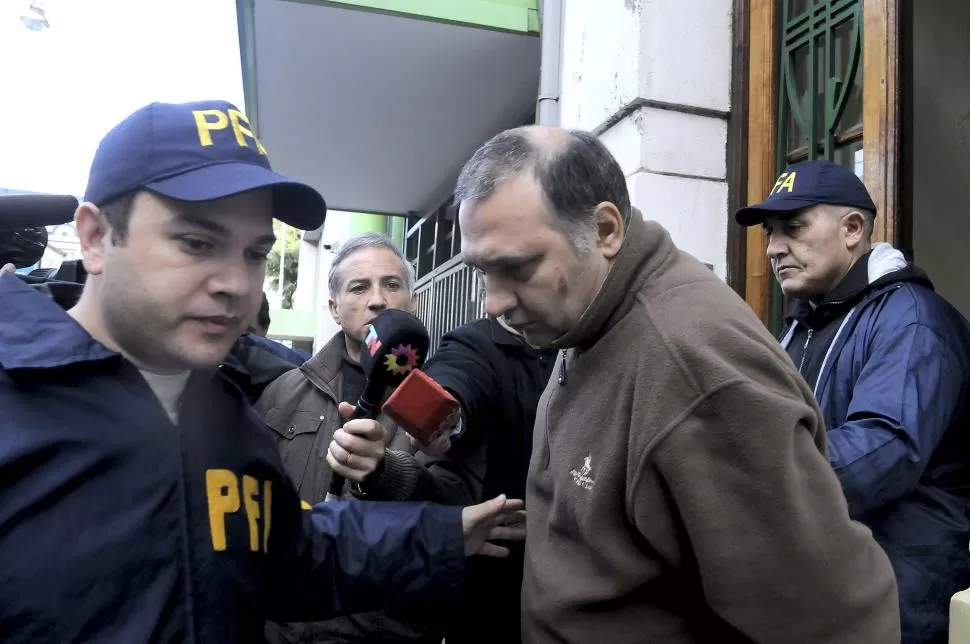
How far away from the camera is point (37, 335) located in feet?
3.97

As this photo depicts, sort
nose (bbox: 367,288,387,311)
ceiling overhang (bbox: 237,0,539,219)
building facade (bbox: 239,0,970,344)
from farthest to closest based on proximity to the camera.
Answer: ceiling overhang (bbox: 237,0,539,219) → building facade (bbox: 239,0,970,344) → nose (bbox: 367,288,387,311)

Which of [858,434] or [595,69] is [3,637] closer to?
[858,434]

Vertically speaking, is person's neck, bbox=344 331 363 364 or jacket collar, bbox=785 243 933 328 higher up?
jacket collar, bbox=785 243 933 328

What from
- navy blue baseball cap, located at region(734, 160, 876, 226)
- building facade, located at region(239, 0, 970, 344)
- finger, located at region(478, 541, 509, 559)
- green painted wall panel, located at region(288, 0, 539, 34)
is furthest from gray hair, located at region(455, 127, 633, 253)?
green painted wall panel, located at region(288, 0, 539, 34)

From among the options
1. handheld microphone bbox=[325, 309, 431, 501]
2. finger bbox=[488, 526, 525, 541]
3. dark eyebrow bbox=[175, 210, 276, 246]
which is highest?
dark eyebrow bbox=[175, 210, 276, 246]

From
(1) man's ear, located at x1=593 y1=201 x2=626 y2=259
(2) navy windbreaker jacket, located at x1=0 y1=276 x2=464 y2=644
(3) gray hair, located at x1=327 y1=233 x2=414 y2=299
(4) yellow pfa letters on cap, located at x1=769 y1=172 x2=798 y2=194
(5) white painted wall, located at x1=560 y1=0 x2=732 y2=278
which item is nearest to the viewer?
→ (2) navy windbreaker jacket, located at x1=0 y1=276 x2=464 y2=644

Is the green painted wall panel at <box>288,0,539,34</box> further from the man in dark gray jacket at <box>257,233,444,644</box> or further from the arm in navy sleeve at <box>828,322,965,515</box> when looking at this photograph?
the arm in navy sleeve at <box>828,322,965,515</box>

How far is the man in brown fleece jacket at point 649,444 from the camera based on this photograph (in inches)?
45.3

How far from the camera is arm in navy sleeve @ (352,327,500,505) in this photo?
2027mm

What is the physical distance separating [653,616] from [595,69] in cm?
321

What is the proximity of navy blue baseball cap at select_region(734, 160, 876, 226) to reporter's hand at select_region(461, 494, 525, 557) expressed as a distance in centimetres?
133

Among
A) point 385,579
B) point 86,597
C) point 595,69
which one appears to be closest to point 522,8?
point 595,69

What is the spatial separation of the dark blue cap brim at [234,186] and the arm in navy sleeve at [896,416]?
4.55ft

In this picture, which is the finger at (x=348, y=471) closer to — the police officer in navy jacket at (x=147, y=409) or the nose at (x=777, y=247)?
the police officer in navy jacket at (x=147, y=409)
